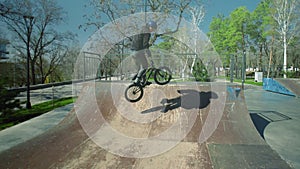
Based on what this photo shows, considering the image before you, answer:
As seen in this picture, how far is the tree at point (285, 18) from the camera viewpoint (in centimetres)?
2194

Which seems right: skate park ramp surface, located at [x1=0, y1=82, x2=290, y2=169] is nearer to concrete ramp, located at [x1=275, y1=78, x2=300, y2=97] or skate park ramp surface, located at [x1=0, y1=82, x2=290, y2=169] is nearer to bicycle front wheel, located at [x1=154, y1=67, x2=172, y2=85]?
bicycle front wheel, located at [x1=154, y1=67, x2=172, y2=85]

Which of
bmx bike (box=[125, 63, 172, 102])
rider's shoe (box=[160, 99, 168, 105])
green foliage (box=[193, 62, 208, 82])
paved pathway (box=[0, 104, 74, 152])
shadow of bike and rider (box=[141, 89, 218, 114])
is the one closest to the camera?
paved pathway (box=[0, 104, 74, 152])

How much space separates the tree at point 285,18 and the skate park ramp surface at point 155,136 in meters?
21.2

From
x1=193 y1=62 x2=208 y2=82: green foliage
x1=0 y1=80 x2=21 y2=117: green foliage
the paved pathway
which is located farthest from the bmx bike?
x1=193 y1=62 x2=208 y2=82: green foliage

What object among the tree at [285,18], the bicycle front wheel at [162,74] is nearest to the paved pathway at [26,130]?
the bicycle front wheel at [162,74]

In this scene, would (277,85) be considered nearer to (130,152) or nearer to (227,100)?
(227,100)

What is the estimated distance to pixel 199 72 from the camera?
14.0 meters

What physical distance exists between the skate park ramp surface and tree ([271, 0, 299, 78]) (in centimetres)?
2116

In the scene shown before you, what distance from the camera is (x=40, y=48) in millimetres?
26500

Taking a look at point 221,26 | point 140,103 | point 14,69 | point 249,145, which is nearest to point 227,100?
point 249,145

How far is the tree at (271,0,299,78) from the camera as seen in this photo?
72.0 ft

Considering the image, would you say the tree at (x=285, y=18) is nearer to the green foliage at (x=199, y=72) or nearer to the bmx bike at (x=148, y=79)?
the green foliage at (x=199, y=72)

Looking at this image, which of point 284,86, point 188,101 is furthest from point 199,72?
point 188,101

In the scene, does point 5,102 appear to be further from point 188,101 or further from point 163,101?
point 188,101
